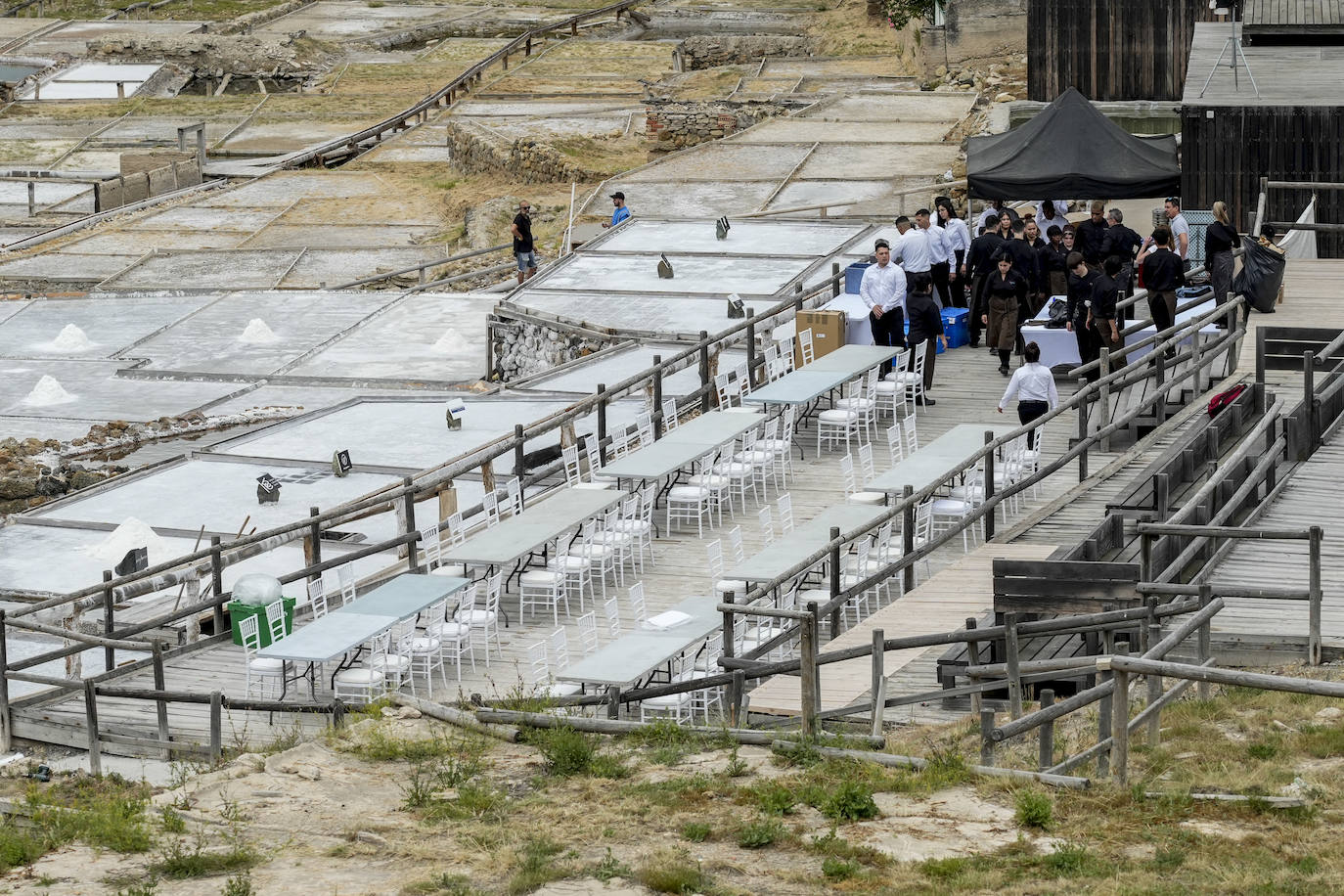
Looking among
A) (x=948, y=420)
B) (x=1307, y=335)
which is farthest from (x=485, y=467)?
(x=1307, y=335)

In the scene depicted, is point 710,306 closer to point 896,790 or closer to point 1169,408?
point 1169,408

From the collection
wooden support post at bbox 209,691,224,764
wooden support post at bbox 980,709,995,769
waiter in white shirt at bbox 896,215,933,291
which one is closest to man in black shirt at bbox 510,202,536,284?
waiter in white shirt at bbox 896,215,933,291

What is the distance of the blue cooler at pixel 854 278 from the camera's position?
25250 millimetres

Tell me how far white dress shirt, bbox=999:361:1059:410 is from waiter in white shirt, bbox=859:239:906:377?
8.67 feet

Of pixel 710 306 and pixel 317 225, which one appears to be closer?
pixel 710 306

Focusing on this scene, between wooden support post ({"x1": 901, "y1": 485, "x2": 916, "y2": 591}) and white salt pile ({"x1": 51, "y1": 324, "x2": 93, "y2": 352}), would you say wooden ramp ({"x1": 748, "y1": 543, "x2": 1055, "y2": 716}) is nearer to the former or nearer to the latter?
wooden support post ({"x1": 901, "y1": 485, "x2": 916, "y2": 591})

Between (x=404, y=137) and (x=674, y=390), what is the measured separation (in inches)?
1210

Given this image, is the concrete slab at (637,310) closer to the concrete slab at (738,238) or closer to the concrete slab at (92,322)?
the concrete slab at (738,238)

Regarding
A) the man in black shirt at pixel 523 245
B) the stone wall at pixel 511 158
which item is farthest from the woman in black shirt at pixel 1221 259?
the stone wall at pixel 511 158

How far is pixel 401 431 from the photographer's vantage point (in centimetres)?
2644

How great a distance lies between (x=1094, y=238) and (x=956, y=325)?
2.20 m

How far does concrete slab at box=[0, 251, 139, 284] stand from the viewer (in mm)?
39844

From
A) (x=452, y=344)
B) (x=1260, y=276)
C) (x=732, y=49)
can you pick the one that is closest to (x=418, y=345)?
(x=452, y=344)

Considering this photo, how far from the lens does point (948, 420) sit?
858 inches
